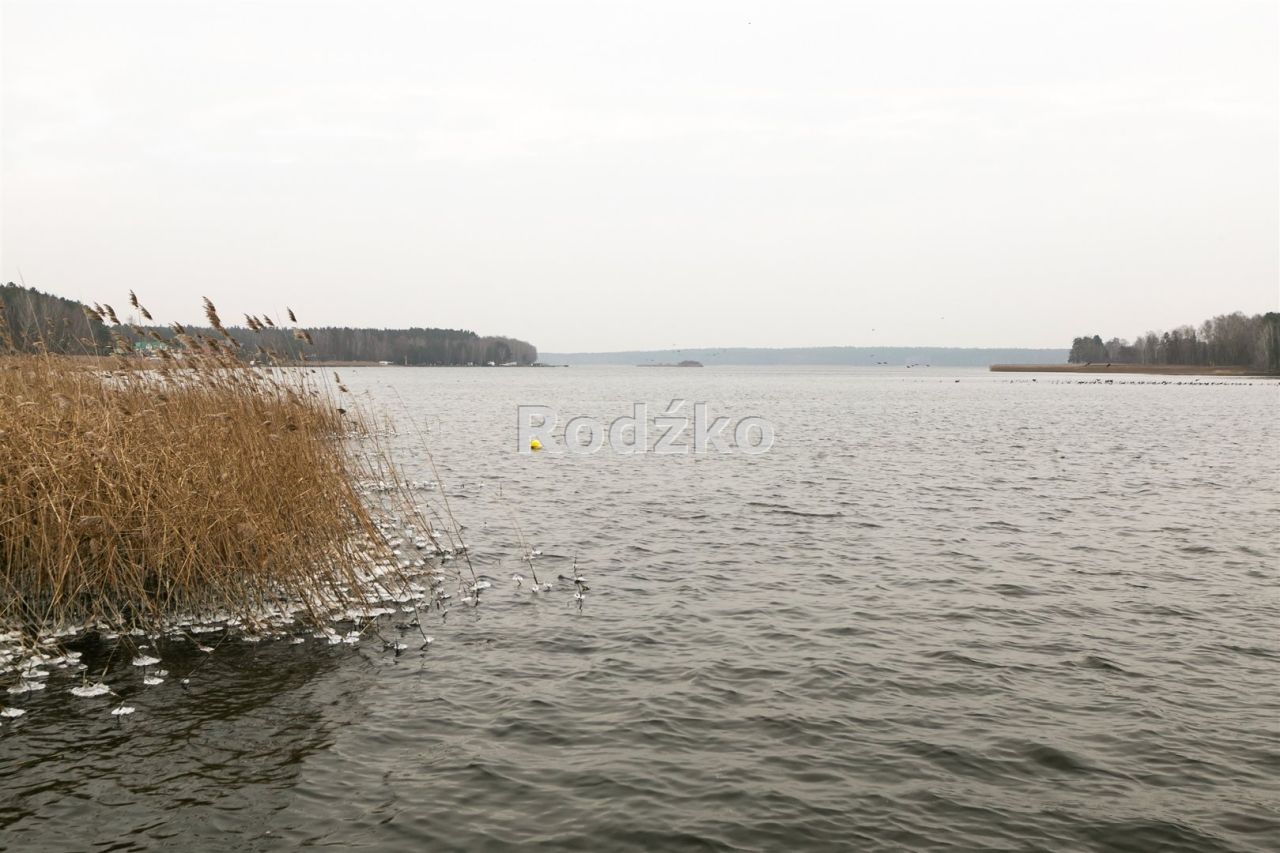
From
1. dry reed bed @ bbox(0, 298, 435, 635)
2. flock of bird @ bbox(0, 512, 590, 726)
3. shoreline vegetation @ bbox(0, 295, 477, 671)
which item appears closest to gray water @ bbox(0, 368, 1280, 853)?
flock of bird @ bbox(0, 512, 590, 726)

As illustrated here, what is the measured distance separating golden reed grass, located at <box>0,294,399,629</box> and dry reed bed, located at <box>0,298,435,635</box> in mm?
26

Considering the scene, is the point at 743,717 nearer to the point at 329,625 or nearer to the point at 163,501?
the point at 329,625

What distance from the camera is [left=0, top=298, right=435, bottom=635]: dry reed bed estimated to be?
964 cm

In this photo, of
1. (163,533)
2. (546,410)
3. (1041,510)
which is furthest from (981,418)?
(163,533)

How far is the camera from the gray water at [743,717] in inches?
263

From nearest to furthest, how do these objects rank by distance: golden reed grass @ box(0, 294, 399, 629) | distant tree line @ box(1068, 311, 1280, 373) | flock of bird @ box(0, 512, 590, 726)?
flock of bird @ box(0, 512, 590, 726), golden reed grass @ box(0, 294, 399, 629), distant tree line @ box(1068, 311, 1280, 373)

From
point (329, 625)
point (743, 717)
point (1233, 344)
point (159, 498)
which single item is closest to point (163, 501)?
point (159, 498)

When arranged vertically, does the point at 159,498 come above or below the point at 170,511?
above

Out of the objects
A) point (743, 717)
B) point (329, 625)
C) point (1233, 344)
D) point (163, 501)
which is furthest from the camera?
point (1233, 344)

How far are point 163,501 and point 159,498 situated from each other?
0.30 ft

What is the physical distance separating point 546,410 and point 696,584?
5771 cm

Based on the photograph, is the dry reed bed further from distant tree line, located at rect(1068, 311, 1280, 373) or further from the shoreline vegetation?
distant tree line, located at rect(1068, 311, 1280, 373)

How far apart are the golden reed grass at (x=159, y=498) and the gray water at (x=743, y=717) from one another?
3.46 ft

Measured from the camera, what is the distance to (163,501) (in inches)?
389
